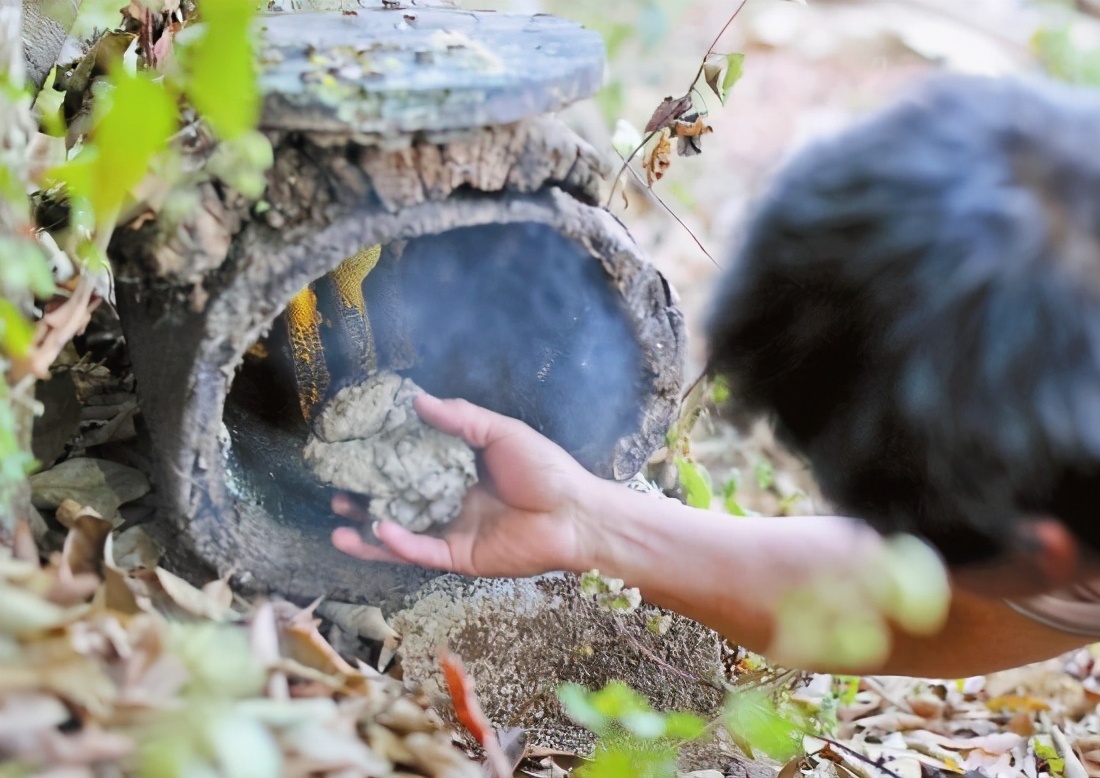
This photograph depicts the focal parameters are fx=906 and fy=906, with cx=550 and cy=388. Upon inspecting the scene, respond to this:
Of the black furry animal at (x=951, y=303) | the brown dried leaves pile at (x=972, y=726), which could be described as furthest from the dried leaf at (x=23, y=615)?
the brown dried leaves pile at (x=972, y=726)

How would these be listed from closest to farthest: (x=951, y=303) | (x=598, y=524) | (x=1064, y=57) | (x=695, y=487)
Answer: (x=951, y=303)
(x=598, y=524)
(x=695, y=487)
(x=1064, y=57)

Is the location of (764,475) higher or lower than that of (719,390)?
lower

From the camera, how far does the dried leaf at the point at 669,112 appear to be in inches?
58.6

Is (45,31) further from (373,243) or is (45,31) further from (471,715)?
(471,715)

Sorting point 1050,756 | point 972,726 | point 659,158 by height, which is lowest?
point 972,726

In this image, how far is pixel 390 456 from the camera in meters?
1.45

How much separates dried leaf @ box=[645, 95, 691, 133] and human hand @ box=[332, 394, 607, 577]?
1.78 ft

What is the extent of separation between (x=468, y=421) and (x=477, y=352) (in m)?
0.20

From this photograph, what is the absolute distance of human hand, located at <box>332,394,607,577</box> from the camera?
140 cm

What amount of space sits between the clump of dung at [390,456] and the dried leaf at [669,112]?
0.61 m

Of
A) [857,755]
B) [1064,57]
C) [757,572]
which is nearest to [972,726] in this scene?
[857,755]

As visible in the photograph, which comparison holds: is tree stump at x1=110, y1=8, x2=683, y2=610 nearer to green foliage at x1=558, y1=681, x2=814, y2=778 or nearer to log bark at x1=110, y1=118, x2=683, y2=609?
log bark at x1=110, y1=118, x2=683, y2=609

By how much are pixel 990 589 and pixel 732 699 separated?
41 cm

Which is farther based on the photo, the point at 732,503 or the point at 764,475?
the point at 764,475
